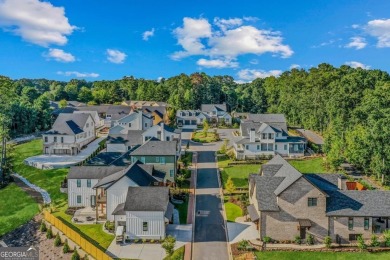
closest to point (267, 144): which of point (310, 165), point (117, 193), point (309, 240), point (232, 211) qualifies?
point (310, 165)

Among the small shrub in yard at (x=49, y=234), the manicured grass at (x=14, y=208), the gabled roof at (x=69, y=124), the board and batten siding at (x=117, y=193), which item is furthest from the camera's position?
the gabled roof at (x=69, y=124)

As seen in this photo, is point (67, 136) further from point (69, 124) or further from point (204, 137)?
point (204, 137)

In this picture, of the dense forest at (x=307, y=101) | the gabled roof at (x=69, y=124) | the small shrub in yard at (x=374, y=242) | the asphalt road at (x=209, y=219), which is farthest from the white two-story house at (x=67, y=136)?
the small shrub in yard at (x=374, y=242)

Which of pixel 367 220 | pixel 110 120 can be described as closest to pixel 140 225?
pixel 367 220

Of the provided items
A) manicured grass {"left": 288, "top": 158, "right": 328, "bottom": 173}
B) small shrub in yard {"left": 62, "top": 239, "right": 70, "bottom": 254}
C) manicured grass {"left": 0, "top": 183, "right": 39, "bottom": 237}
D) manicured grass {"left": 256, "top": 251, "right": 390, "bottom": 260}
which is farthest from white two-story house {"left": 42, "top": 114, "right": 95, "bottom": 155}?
manicured grass {"left": 256, "top": 251, "right": 390, "bottom": 260}

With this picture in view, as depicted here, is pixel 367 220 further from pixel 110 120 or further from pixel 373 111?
pixel 110 120

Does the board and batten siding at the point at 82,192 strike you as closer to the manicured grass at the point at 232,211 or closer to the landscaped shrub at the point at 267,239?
the manicured grass at the point at 232,211

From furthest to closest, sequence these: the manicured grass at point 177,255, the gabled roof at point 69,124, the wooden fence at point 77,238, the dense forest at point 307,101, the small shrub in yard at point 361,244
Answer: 1. the gabled roof at point 69,124
2. the dense forest at point 307,101
3. the small shrub in yard at point 361,244
4. the manicured grass at point 177,255
5. the wooden fence at point 77,238
